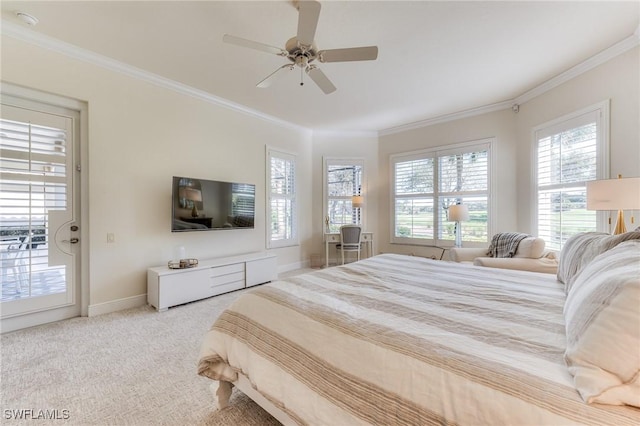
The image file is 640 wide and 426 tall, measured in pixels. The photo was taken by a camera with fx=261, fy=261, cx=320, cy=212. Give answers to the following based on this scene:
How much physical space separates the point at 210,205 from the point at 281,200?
149 centimetres

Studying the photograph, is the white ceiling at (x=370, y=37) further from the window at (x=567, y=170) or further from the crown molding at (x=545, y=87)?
the window at (x=567, y=170)

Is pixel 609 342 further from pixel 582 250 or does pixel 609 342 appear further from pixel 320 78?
pixel 320 78

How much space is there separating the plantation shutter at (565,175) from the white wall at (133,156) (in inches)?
176

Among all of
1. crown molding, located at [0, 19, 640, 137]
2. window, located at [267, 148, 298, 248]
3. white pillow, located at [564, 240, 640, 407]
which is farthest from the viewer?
window, located at [267, 148, 298, 248]

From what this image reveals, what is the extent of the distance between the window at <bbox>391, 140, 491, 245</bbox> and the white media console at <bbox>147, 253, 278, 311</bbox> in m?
2.79

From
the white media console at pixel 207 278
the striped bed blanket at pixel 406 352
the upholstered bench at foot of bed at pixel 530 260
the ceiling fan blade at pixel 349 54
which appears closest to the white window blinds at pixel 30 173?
the white media console at pixel 207 278

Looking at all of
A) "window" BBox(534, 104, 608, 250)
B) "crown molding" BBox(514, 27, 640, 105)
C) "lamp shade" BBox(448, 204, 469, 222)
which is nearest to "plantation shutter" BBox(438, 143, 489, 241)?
"lamp shade" BBox(448, 204, 469, 222)

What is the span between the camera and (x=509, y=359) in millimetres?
850

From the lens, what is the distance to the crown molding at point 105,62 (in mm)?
2432

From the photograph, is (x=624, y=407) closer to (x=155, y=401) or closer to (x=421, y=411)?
(x=421, y=411)

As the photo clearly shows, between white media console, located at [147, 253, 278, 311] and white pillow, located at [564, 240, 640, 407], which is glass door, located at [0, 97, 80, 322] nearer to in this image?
white media console, located at [147, 253, 278, 311]

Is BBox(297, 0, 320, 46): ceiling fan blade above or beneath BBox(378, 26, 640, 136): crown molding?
beneath

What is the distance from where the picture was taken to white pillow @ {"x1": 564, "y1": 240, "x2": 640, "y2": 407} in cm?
68

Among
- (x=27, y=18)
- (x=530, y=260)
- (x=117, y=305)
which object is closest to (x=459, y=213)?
(x=530, y=260)
